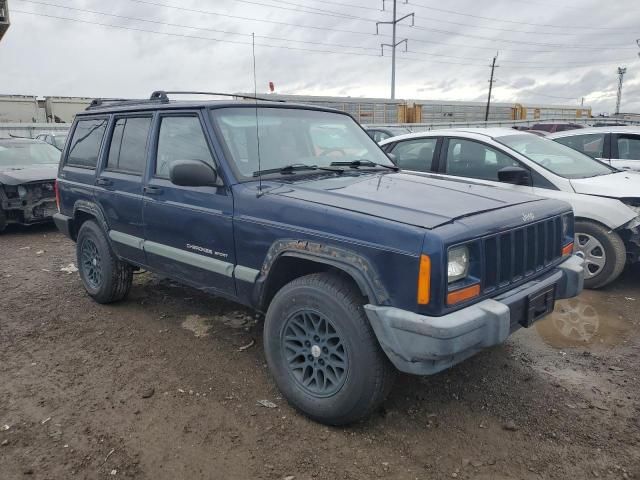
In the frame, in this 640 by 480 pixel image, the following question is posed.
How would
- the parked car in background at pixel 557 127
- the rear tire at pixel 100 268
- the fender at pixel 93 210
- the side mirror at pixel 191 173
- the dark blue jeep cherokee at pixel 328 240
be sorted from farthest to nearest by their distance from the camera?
the parked car in background at pixel 557 127
the rear tire at pixel 100 268
the fender at pixel 93 210
the side mirror at pixel 191 173
the dark blue jeep cherokee at pixel 328 240

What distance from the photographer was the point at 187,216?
364cm

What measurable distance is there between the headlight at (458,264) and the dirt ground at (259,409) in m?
0.96

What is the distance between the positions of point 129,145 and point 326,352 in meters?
2.66

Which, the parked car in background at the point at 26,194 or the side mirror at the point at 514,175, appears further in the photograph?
the parked car in background at the point at 26,194

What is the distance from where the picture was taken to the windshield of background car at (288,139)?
3.51m

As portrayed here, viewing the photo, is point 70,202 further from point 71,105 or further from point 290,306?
point 71,105

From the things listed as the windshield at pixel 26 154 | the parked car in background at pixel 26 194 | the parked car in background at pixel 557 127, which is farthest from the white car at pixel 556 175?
the parked car in background at pixel 557 127

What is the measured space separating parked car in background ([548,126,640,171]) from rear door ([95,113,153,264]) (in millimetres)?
6248

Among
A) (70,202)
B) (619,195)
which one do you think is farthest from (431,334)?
(70,202)

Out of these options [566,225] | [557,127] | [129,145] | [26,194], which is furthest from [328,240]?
[557,127]

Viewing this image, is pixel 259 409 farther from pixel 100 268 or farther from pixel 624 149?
pixel 624 149

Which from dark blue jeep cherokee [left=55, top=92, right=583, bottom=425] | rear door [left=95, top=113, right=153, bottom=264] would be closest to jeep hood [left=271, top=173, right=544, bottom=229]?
dark blue jeep cherokee [left=55, top=92, right=583, bottom=425]

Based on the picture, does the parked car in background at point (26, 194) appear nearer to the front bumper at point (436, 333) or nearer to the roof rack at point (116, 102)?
the roof rack at point (116, 102)

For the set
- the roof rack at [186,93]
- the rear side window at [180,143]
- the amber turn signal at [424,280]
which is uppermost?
the roof rack at [186,93]
